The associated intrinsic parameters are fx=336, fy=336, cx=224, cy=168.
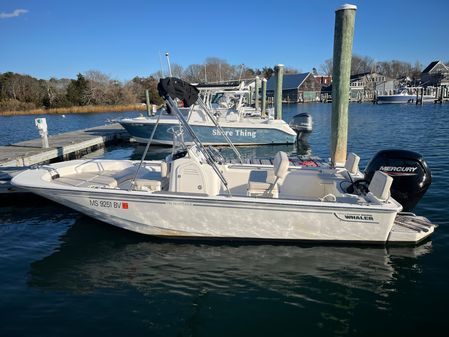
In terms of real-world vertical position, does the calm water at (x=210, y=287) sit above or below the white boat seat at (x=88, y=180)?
below

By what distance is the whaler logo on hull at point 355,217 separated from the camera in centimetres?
562

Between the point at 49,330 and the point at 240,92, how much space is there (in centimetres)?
1546

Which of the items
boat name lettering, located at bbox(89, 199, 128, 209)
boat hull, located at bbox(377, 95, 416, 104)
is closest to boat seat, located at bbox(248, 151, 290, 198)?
boat name lettering, located at bbox(89, 199, 128, 209)

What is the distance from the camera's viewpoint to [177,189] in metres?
5.99

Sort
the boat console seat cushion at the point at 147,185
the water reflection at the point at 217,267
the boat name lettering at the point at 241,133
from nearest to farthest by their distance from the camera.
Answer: the water reflection at the point at 217,267, the boat console seat cushion at the point at 147,185, the boat name lettering at the point at 241,133

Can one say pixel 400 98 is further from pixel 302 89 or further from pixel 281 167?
pixel 281 167

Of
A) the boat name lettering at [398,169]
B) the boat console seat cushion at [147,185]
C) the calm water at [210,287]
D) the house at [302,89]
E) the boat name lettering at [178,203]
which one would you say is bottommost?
the calm water at [210,287]

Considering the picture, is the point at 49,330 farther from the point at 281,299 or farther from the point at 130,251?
the point at 281,299

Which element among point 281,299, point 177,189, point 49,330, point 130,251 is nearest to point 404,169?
point 281,299

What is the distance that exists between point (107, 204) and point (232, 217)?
2.27 metres

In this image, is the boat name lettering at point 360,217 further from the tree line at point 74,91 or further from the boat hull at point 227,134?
Result: the tree line at point 74,91

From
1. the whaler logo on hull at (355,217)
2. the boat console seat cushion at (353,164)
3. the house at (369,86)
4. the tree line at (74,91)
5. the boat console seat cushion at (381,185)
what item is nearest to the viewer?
the boat console seat cushion at (381,185)

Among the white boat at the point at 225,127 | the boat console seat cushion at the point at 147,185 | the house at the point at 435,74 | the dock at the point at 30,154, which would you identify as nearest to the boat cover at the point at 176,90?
the boat console seat cushion at the point at 147,185

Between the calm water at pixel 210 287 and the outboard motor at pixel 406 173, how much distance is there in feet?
3.02
